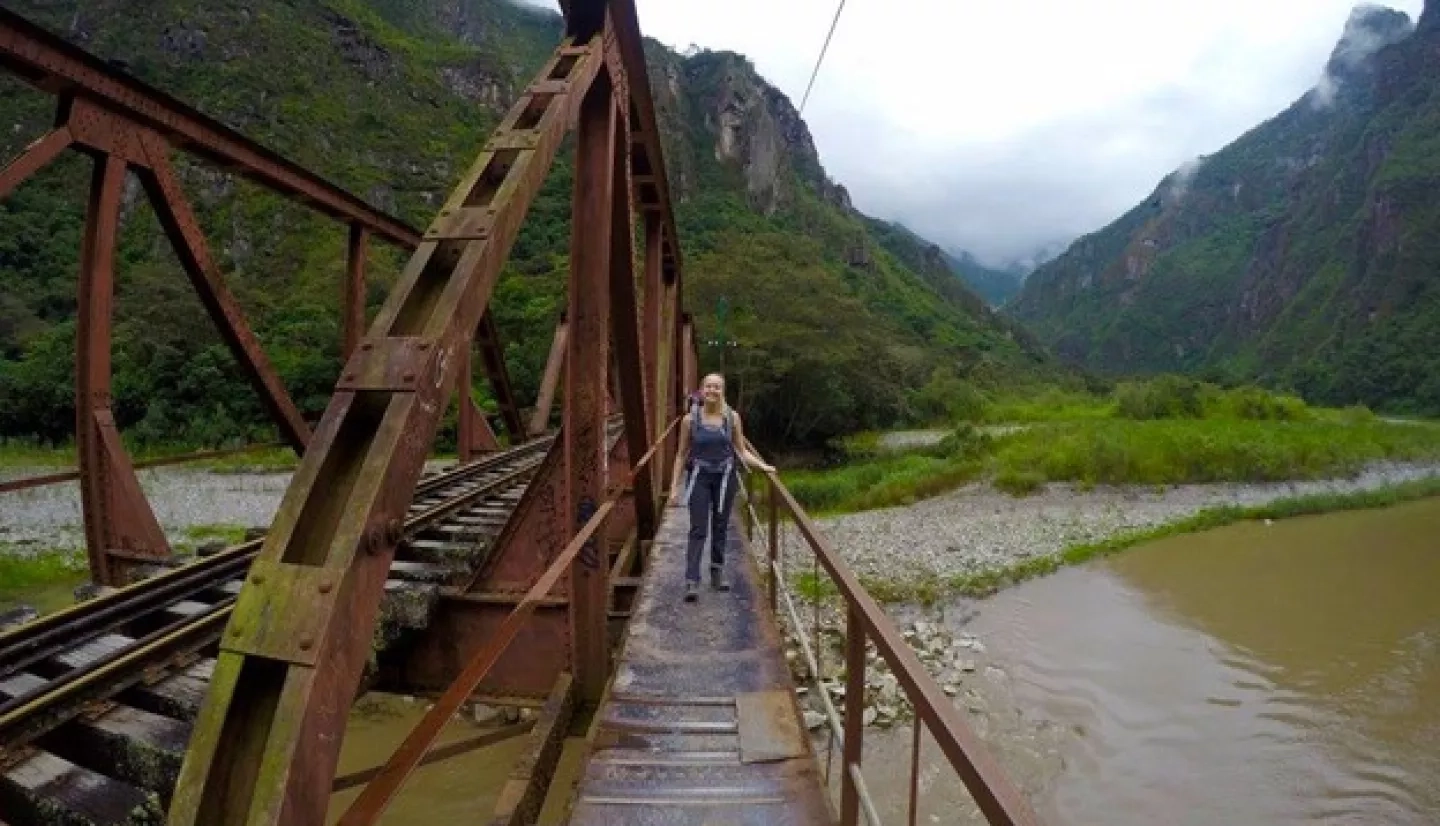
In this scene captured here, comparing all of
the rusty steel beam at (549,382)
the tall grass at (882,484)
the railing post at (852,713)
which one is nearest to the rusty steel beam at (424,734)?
the railing post at (852,713)

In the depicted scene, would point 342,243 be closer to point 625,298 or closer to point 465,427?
point 465,427

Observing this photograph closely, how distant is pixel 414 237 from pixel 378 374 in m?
6.63

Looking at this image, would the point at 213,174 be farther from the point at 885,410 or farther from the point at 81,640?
the point at 81,640

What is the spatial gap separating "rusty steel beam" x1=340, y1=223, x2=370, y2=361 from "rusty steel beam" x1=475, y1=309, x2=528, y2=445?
7.13 ft

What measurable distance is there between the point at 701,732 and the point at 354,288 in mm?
4958

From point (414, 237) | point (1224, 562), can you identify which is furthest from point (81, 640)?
point (1224, 562)

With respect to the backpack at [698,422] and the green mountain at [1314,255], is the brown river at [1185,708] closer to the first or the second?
the backpack at [698,422]

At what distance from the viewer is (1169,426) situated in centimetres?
3391

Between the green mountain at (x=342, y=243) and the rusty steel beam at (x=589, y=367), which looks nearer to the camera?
the rusty steel beam at (x=589, y=367)

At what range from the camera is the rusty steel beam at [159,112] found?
329 centimetres

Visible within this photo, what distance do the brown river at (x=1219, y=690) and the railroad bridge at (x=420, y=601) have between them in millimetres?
5688

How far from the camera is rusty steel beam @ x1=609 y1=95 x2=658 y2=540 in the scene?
372 centimetres

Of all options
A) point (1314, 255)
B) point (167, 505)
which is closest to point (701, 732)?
point (167, 505)

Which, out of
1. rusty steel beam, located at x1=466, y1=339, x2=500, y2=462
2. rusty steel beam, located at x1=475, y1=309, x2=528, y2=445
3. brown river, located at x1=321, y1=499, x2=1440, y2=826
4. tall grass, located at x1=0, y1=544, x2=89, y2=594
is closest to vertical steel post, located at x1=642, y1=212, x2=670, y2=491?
rusty steel beam, located at x1=475, y1=309, x2=528, y2=445
